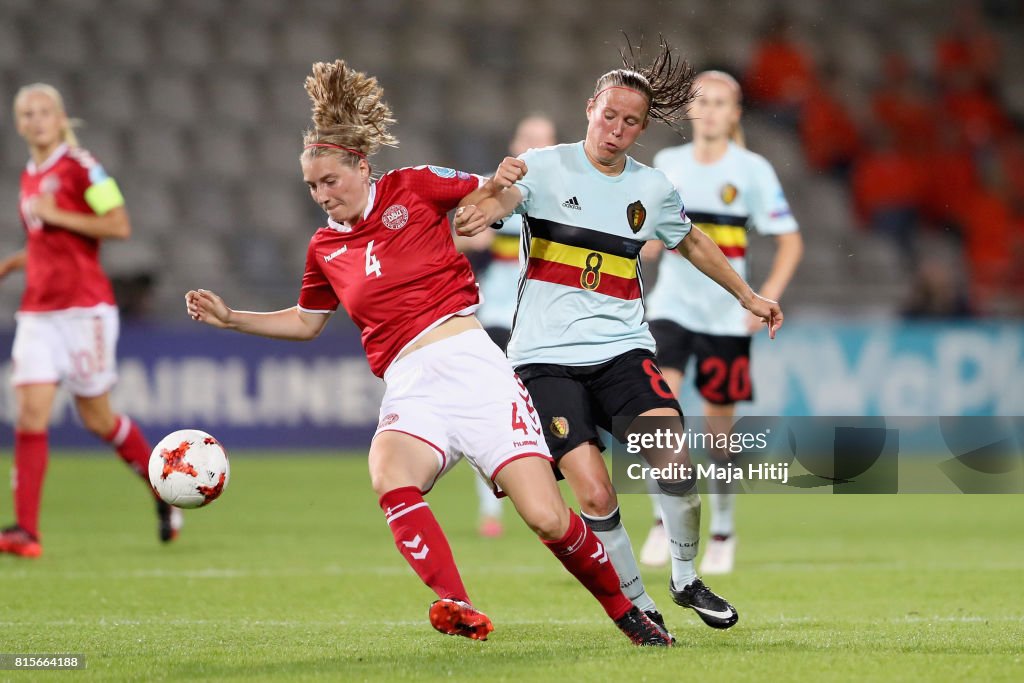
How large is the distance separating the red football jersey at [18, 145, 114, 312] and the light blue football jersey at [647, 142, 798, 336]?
10.4 feet

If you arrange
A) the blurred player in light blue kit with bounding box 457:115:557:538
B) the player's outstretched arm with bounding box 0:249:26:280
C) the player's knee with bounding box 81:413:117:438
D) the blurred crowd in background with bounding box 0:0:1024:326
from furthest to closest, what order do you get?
the blurred crowd in background with bounding box 0:0:1024:326, the blurred player in light blue kit with bounding box 457:115:557:538, the player's outstretched arm with bounding box 0:249:26:280, the player's knee with bounding box 81:413:117:438

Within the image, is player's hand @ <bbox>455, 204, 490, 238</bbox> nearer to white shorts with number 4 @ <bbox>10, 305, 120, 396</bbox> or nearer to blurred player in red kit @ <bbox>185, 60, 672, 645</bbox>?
blurred player in red kit @ <bbox>185, 60, 672, 645</bbox>

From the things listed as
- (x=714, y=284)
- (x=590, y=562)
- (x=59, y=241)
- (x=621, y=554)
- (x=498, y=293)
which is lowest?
(x=621, y=554)

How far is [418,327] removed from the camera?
499cm

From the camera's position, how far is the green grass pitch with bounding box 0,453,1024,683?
4637 mm

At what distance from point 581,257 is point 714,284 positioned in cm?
246

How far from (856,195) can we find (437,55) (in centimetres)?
539

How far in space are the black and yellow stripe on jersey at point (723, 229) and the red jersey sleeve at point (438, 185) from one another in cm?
267

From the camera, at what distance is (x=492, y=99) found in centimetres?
1816

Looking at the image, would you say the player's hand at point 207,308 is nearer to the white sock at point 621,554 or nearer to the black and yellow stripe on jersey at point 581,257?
the black and yellow stripe on jersey at point 581,257

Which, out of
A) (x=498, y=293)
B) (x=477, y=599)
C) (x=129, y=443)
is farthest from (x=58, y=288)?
(x=477, y=599)

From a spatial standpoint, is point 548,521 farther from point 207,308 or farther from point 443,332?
point 207,308

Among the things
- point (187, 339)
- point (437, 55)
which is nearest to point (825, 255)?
point (437, 55)

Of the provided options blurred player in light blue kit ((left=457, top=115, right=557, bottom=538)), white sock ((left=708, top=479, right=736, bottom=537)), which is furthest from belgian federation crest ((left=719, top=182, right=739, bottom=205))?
blurred player in light blue kit ((left=457, top=115, right=557, bottom=538))
